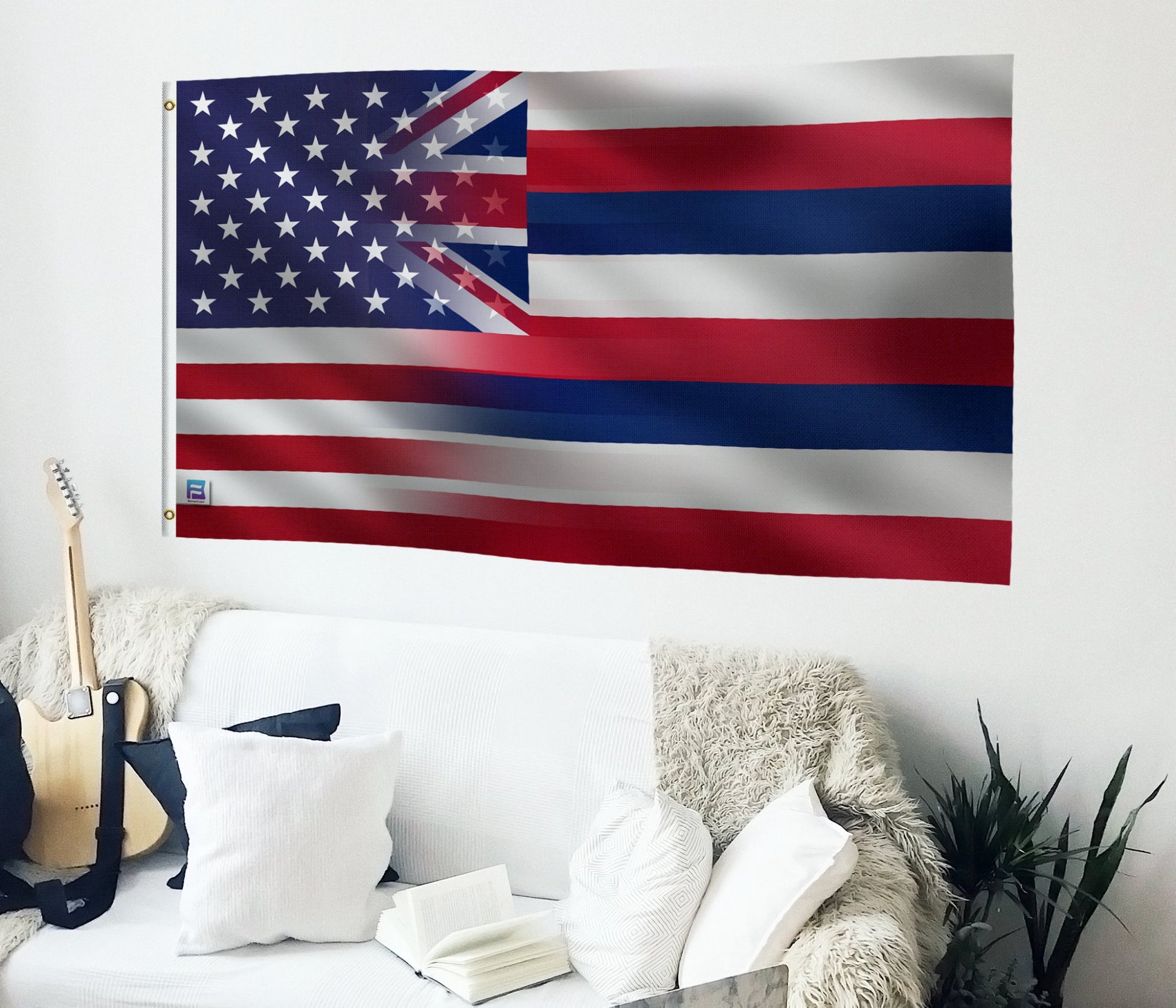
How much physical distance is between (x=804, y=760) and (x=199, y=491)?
5.05 feet

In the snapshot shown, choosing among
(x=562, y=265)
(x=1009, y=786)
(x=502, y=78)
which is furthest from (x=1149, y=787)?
(x=502, y=78)

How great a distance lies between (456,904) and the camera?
182 cm

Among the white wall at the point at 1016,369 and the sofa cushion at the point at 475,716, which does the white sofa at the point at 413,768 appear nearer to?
the sofa cushion at the point at 475,716

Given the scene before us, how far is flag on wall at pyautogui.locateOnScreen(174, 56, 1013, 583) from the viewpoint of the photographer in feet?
6.77

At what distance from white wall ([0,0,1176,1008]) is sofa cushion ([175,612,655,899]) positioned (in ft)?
0.69

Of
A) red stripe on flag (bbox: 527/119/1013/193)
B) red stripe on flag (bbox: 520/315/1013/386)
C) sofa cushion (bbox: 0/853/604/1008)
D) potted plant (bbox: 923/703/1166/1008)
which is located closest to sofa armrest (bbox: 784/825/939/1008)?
potted plant (bbox: 923/703/1166/1008)

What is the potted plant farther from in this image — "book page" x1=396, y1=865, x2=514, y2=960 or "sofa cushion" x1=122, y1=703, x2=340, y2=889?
"sofa cushion" x1=122, y1=703, x2=340, y2=889

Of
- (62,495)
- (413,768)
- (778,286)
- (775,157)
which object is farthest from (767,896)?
(62,495)

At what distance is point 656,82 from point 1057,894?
5.91ft

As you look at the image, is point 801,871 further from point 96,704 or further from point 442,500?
point 96,704

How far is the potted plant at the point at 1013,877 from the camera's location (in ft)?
6.05

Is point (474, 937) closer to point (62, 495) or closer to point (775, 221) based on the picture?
point (62, 495)

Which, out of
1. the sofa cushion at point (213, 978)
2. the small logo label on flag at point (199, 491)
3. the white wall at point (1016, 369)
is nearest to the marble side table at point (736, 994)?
the sofa cushion at point (213, 978)

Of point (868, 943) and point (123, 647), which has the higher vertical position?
point (123, 647)
